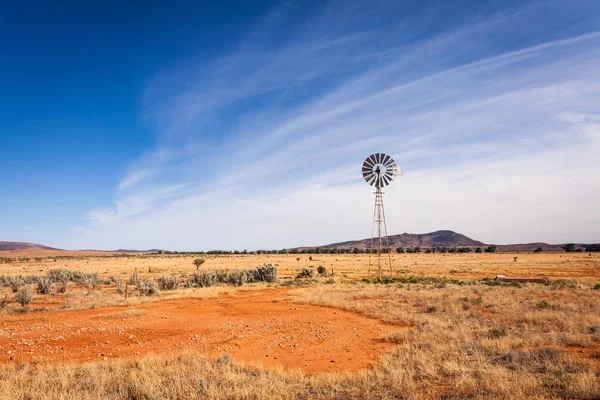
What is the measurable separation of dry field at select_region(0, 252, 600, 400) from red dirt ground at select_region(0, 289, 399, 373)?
0.18 feet

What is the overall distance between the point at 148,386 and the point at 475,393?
6.55m

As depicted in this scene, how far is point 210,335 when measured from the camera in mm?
13148

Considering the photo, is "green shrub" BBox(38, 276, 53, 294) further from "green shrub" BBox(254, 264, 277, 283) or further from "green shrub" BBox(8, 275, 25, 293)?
"green shrub" BBox(254, 264, 277, 283)

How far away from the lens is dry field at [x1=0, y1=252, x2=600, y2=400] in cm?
718

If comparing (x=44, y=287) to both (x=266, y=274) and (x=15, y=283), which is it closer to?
(x=15, y=283)

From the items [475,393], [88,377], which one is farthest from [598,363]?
[88,377]

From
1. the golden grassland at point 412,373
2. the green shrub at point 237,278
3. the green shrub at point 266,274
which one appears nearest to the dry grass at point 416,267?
the green shrub at point 266,274

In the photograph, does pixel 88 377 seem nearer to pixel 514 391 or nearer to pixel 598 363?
pixel 514 391

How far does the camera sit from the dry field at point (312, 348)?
7.18 m

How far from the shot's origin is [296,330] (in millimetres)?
13766

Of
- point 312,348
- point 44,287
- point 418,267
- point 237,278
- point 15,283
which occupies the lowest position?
point 418,267

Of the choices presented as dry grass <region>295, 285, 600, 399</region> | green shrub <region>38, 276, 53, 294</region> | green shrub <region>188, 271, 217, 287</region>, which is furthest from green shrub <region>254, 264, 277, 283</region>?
green shrub <region>38, 276, 53, 294</region>

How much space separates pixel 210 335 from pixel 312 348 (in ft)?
13.7

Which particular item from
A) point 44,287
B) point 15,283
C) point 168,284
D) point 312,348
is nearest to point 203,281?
point 168,284
